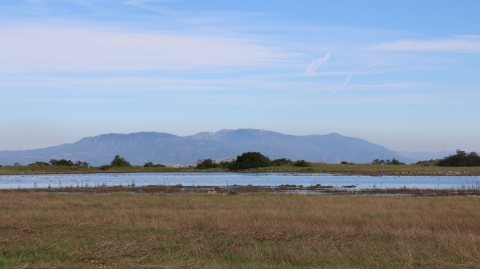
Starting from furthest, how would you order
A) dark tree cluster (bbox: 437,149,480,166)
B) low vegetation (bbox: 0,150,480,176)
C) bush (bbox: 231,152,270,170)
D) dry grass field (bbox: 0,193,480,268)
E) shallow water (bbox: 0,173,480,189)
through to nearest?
bush (bbox: 231,152,270,170) → dark tree cluster (bbox: 437,149,480,166) → low vegetation (bbox: 0,150,480,176) → shallow water (bbox: 0,173,480,189) → dry grass field (bbox: 0,193,480,268)

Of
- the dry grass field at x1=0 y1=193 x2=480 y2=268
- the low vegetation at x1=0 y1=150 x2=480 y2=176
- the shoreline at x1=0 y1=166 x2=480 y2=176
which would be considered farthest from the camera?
the low vegetation at x1=0 y1=150 x2=480 y2=176

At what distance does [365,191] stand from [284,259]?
3014 cm

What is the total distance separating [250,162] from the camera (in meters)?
102

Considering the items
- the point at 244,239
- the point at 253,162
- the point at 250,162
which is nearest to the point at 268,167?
the point at 253,162

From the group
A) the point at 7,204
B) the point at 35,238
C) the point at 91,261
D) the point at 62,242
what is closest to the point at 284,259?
the point at 91,261

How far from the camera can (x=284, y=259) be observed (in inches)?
473

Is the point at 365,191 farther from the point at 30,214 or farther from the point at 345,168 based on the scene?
the point at 345,168

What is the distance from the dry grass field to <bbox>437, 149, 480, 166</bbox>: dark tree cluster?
7813 cm

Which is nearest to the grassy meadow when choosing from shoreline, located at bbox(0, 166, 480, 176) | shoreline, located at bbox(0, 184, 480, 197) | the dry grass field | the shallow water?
shoreline, located at bbox(0, 166, 480, 176)

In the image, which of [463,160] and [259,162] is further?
[259,162]

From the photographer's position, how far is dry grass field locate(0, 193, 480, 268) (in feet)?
38.1

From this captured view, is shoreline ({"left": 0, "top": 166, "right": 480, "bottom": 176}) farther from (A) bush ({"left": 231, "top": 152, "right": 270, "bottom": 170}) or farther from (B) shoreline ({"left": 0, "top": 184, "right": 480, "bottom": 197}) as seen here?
(B) shoreline ({"left": 0, "top": 184, "right": 480, "bottom": 197})

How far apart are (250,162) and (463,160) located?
130 ft

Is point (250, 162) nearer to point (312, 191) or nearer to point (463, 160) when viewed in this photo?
point (463, 160)
